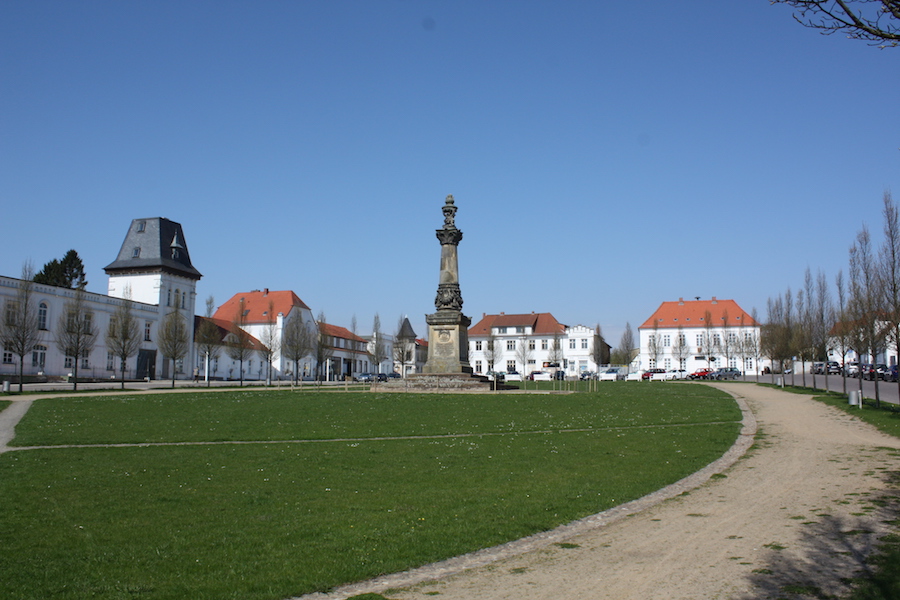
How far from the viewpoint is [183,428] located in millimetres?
21516

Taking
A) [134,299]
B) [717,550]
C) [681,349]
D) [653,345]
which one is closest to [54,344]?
[134,299]

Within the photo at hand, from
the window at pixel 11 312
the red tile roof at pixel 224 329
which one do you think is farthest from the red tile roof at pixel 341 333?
the window at pixel 11 312

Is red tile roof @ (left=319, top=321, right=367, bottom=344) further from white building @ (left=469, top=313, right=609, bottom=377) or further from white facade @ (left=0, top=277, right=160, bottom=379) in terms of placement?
white facade @ (left=0, top=277, right=160, bottom=379)

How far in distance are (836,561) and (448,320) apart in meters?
33.2

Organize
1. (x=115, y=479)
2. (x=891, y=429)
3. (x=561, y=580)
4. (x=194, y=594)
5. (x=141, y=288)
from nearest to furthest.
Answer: (x=194, y=594) → (x=561, y=580) → (x=115, y=479) → (x=891, y=429) → (x=141, y=288)

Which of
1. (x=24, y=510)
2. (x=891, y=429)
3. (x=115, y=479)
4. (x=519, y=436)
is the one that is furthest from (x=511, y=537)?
(x=891, y=429)

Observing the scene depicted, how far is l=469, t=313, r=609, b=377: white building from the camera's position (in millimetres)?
114250

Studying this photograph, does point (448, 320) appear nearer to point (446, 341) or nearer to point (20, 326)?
point (446, 341)

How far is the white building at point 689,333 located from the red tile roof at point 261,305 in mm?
53089

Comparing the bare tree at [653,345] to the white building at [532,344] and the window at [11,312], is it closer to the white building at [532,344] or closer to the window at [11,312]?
the white building at [532,344]

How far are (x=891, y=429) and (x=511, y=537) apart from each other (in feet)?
55.8

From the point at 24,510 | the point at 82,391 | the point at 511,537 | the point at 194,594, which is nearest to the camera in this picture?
the point at 194,594

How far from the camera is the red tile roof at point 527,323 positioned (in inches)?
4596

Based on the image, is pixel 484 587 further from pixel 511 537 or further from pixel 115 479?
pixel 115 479
